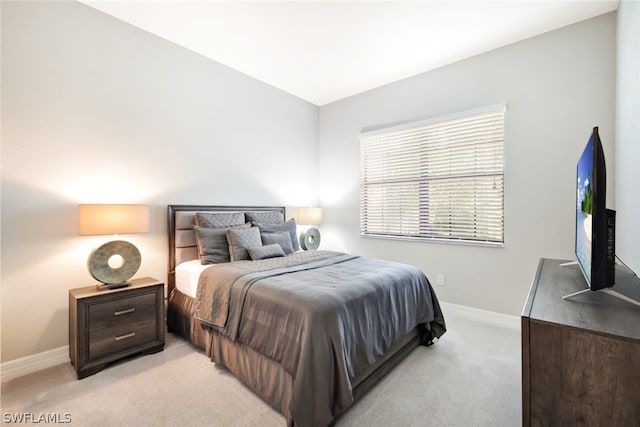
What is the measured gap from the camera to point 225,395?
1.85 m

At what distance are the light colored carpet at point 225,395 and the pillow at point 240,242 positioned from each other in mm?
922

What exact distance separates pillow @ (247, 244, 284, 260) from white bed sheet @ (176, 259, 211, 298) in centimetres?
44

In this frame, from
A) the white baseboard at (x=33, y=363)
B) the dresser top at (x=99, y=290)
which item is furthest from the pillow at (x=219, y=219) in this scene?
the white baseboard at (x=33, y=363)

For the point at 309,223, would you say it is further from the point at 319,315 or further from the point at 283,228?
the point at 319,315

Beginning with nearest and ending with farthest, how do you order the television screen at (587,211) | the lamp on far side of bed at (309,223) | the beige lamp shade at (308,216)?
the television screen at (587,211)
the lamp on far side of bed at (309,223)
the beige lamp shade at (308,216)

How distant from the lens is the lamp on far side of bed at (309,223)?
4.01 m

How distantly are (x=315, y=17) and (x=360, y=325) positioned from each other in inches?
102

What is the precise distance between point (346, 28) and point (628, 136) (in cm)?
231

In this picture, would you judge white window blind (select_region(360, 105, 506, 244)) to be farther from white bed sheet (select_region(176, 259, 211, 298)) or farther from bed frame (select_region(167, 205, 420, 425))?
white bed sheet (select_region(176, 259, 211, 298))

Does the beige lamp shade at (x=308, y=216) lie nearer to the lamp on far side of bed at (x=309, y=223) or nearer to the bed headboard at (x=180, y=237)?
the lamp on far side of bed at (x=309, y=223)

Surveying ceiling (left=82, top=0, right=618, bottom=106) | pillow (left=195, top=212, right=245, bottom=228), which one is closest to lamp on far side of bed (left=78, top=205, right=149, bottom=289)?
pillow (left=195, top=212, right=245, bottom=228)

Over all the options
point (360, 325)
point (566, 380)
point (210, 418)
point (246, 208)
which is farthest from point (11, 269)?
point (566, 380)

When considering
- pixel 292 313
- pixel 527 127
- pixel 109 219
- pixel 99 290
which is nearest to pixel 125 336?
pixel 99 290

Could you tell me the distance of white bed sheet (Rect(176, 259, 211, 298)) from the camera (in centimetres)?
251
